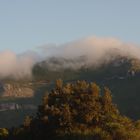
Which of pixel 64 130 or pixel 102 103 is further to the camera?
pixel 102 103

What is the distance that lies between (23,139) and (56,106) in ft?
38.1

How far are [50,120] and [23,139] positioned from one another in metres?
8.54

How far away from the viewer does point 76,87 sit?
132m

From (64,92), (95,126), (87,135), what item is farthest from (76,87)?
(87,135)

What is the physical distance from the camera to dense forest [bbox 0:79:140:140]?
4658 inches

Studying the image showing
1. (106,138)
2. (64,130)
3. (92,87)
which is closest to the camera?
(106,138)

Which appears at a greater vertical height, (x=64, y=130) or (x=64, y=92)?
(x=64, y=92)

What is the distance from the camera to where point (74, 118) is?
412 feet

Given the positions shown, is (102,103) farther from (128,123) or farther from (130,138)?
(130,138)

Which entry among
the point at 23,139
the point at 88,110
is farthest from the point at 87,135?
the point at 23,139

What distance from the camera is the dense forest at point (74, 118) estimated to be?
118312mm

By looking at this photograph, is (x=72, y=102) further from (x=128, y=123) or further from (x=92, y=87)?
(x=128, y=123)

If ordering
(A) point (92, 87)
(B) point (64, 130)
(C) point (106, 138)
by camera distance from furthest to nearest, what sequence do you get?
(A) point (92, 87) → (B) point (64, 130) → (C) point (106, 138)

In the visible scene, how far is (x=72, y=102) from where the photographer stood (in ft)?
421
